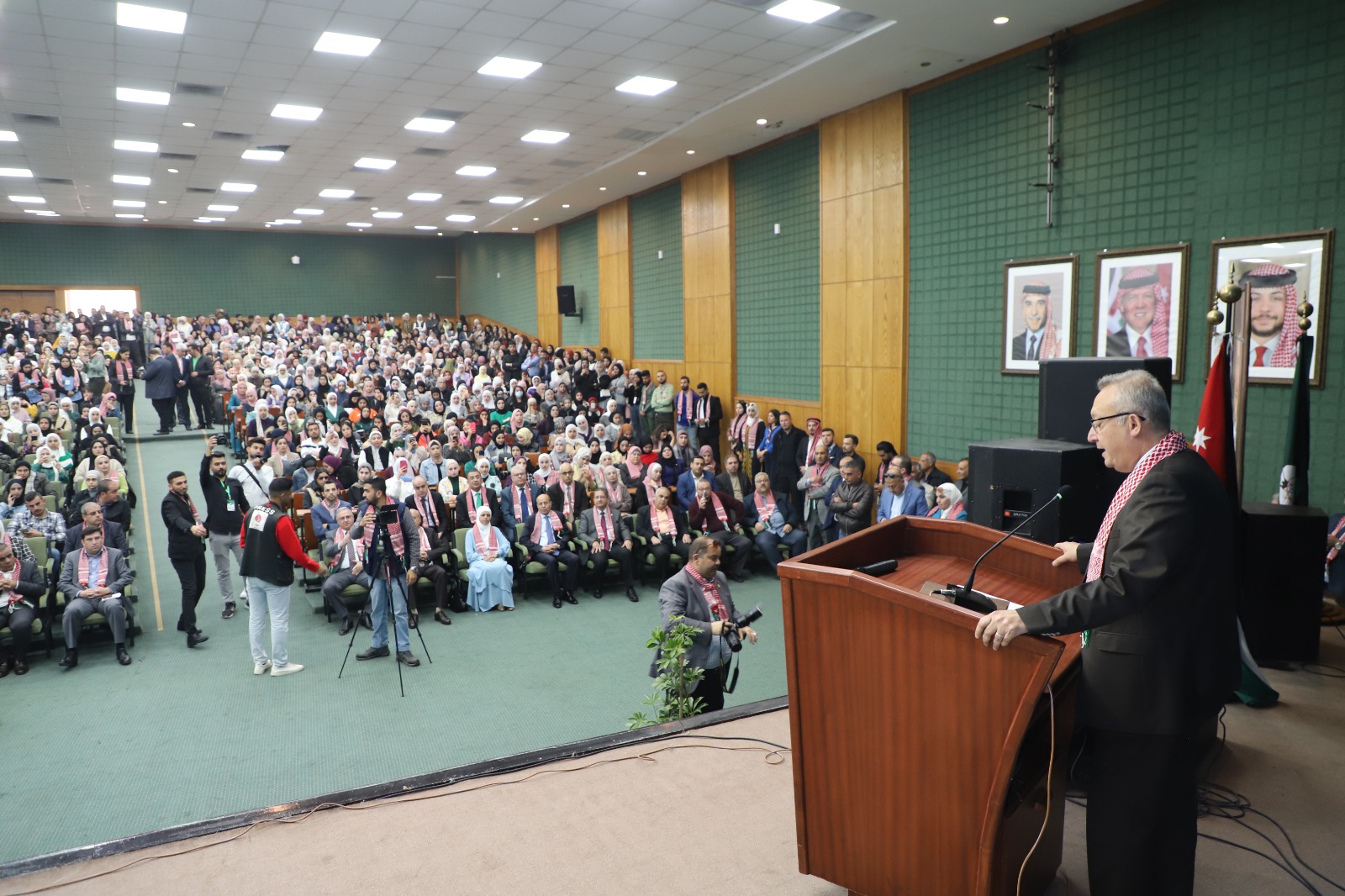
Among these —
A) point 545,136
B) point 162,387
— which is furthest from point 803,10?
point 162,387

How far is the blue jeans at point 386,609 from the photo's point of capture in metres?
6.08

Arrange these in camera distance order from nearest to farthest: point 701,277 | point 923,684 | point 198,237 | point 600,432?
point 923,684 → point 600,432 → point 701,277 → point 198,237

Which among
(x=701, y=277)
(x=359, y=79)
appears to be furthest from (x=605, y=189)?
(x=359, y=79)

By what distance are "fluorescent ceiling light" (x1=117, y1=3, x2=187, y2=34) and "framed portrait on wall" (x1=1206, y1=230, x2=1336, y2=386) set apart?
28.1 feet

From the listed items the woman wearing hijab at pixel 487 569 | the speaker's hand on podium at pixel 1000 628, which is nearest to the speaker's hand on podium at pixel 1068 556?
the speaker's hand on podium at pixel 1000 628

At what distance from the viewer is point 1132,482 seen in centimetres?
206

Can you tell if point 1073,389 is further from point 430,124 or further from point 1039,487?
point 430,124

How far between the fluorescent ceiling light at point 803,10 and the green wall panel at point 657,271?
660 centimetres

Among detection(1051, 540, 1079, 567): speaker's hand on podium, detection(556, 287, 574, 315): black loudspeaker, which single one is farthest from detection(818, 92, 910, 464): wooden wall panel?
detection(556, 287, 574, 315): black loudspeaker

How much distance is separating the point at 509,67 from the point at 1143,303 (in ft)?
20.8

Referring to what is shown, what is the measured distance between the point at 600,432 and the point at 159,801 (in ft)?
26.2

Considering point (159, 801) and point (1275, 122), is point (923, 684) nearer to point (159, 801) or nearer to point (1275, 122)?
point (159, 801)

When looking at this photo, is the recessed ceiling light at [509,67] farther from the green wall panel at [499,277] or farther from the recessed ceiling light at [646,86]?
the green wall panel at [499,277]

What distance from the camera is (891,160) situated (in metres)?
9.12
